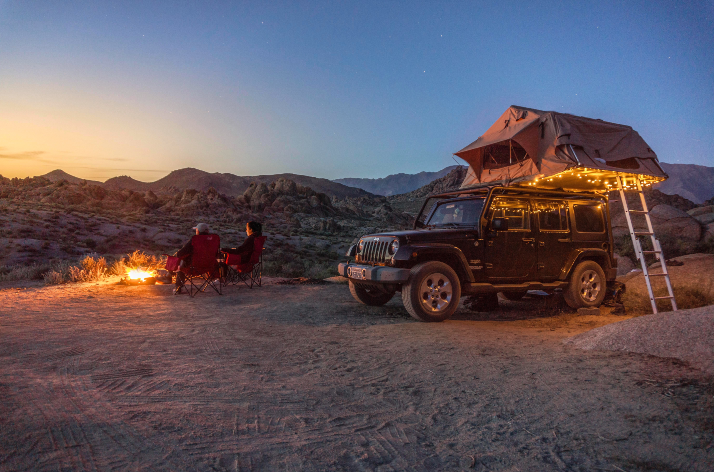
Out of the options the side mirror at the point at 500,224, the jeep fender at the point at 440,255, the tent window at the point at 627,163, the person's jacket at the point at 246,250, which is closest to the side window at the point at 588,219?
the tent window at the point at 627,163

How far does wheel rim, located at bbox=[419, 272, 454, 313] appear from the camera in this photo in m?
6.98

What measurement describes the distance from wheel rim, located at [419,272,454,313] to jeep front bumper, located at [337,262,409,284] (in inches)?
15.0

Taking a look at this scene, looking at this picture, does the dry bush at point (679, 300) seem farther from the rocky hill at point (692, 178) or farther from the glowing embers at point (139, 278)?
the rocky hill at point (692, 178)

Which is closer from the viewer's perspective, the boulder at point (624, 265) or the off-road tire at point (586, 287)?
the off-road tire at point (586, 287)

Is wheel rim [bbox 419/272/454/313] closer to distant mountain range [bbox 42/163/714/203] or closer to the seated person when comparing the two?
the seated person

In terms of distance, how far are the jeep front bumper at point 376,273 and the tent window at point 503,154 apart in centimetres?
341

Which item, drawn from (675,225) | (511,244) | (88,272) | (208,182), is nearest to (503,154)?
(511,244)

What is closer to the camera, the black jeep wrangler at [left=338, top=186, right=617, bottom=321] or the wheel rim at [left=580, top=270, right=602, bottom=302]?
the black jeep wrangler at [left=338, top=186, right=617, bottom=321]

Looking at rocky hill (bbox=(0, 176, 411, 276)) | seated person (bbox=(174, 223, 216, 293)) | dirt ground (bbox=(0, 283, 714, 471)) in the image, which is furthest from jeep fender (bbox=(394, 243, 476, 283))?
rocky hill (bbox=(0, 176, 411, 276))

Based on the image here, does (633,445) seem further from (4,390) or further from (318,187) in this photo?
(318,187)

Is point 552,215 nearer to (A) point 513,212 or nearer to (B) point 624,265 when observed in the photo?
(A) point 513,212

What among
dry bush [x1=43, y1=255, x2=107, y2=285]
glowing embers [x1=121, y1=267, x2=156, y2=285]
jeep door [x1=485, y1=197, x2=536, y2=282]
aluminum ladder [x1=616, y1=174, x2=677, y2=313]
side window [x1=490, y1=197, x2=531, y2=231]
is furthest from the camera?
dry bush [x1=43, y1=255, x2=107, y2=285]

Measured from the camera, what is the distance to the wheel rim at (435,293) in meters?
6.98

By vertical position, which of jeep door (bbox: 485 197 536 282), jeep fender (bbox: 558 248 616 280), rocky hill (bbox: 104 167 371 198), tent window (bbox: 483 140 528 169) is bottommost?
jeep fender (bbox: 558 248 616 280)
